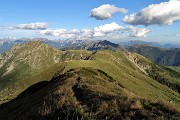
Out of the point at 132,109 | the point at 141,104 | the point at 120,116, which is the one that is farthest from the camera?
the point at 141,104

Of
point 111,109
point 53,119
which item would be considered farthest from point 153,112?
point 53,119

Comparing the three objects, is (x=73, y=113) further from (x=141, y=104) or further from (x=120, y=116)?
(x=141, y=104)

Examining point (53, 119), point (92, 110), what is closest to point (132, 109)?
point (92, 110)

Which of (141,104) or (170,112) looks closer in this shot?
(170,112)

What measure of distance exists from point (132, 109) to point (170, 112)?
12.0ft

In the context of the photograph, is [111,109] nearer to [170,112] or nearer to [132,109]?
[132,109]

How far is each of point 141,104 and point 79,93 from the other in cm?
1402

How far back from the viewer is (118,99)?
103 ft

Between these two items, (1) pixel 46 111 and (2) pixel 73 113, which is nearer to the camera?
(2) pixel 73 113

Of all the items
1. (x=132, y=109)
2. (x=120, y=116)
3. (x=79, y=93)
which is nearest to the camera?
(x=120, y=116)

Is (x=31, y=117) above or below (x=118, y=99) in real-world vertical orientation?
below

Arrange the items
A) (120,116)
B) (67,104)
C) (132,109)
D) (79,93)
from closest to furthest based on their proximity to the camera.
Answer: (120,116) < (132,109) < (67,104) < (79,93)

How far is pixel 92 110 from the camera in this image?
29562 millimetres

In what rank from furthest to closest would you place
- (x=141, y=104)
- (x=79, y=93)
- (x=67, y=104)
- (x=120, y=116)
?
(x=79, y=93) → (x=67, y=104) → (x=141, y=104) → (x=120, y=116)
